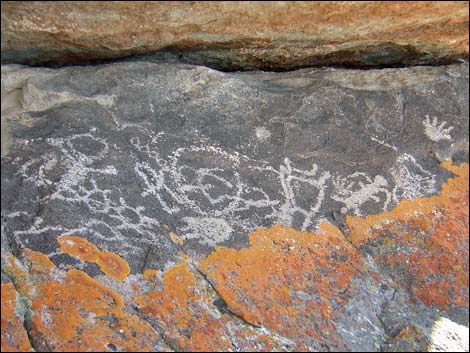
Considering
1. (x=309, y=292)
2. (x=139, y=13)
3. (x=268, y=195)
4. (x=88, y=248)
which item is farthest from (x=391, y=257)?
(x=139, y=13)

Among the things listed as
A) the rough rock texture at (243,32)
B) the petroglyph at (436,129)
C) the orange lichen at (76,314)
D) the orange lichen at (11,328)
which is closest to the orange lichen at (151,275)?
the orange lichen at (76,314)

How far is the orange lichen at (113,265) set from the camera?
2248 millimetres

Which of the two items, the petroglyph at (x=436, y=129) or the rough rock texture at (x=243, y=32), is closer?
the rough rock texture at (x=243, y=32)

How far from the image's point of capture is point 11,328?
2037 millimetres

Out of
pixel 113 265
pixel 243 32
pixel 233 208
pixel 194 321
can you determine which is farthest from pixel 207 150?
pixel 194 321

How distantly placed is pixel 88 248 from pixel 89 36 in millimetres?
953

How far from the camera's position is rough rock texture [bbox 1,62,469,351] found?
2.17 metres

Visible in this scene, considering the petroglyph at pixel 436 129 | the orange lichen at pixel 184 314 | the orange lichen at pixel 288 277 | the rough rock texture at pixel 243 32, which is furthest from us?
the petroglyph at pixel 436 129

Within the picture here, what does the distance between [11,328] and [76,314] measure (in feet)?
0.78

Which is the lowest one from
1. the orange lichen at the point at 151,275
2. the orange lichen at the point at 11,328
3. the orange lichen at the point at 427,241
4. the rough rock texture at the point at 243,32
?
the orange lichen at the point at 11,328

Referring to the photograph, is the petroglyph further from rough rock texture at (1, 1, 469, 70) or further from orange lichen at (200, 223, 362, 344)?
orange lichen at (200, 223, 362, 344)

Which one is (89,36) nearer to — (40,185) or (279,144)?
(40,185)

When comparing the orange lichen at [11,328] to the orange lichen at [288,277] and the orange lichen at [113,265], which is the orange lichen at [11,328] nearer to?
the orange lichen at [113,265]

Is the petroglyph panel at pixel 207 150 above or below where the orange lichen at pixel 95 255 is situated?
above
